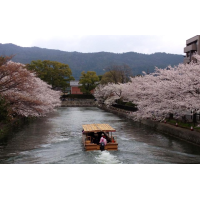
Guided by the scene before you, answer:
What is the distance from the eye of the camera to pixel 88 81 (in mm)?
81062

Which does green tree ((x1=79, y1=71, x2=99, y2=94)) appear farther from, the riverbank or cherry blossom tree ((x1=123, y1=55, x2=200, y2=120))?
cherry blossom tree ((x1=123, y1=55, x2=200, y2=120))

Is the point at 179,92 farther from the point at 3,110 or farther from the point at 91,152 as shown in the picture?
the point at 3,110

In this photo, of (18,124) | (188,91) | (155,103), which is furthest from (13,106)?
(188,91)

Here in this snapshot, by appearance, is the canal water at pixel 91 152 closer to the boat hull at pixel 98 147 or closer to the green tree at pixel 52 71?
the boat hull at pixel 98 147

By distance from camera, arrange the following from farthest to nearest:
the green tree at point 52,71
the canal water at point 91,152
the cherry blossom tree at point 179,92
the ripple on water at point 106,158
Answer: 1. the green tree at point 52,71
2. the cherry blossom tree at point 179,92
3. the canal water at point 91,152
4. the ripple on water at point 106,158

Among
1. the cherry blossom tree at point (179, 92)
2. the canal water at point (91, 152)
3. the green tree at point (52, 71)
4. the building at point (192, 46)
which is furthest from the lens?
the green tree at point (52, 71)

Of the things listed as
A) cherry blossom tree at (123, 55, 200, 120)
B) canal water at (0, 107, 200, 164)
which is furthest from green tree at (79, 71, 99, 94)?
canal water at (0, 107, 200, 164)

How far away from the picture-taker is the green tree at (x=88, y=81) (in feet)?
268

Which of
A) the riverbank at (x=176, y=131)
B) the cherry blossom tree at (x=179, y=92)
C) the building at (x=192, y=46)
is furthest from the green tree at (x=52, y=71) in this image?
the cherry blossom tree at (x=179, y=92)

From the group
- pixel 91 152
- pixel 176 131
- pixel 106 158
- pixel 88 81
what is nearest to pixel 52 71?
pixel 88 81

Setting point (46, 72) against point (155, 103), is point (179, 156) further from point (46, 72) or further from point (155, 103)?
point (46, 72)

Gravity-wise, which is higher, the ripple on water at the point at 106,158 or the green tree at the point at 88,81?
the green tree at the point at 88,81

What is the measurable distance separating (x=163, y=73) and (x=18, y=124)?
1832 cm

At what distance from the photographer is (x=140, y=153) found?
54.5ft
